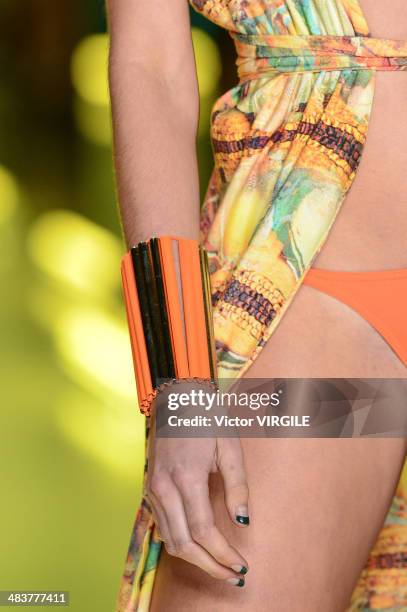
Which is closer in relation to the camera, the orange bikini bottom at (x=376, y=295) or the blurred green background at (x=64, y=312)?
the orange bikini bottom at (x=376, y=295)

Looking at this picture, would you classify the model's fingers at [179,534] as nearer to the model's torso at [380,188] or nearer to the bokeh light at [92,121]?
the model's torso at [380,188]

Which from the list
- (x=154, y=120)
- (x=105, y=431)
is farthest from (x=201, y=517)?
(x=105, y=431)

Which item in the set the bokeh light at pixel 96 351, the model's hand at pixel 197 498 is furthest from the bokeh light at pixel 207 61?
the model's hand at pixel 197 498

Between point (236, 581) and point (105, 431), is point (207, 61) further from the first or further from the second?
point (236, 581)

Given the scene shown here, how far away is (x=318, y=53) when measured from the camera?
1.13 m

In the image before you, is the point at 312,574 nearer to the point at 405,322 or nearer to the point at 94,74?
the point at 405,322

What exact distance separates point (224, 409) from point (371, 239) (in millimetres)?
263

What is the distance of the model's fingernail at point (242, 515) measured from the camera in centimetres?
92

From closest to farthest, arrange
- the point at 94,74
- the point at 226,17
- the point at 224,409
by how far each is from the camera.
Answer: the point at 224,409 → the point at 226,17 → the point at 94,74

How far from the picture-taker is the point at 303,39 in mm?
1130

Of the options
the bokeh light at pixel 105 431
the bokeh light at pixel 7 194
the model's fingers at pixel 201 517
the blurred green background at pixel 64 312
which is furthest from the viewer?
the bokeh light at pixel 7 194

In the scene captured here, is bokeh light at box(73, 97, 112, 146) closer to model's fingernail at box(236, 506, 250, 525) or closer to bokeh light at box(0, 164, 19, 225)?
bokeh light at box(0, 164, 19, 225)

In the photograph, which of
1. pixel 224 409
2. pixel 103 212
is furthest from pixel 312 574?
pixel 103 212

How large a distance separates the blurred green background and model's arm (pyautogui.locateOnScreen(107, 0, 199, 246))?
165cm
